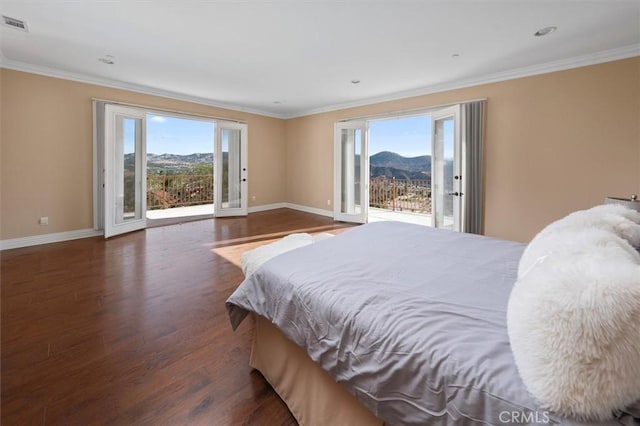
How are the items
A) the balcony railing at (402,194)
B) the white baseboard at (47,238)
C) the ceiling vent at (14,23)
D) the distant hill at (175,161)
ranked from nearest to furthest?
the ceiling vent at (14,23)
the white baseboard at (47,238)
the balcony railing at (402,194)
the distant hill at (175,161)

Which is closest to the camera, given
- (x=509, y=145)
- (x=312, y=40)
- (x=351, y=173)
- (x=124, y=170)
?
(x=312, y=40)

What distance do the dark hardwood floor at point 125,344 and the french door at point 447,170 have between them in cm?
349

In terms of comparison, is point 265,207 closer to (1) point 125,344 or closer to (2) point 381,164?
(2) point 381,164

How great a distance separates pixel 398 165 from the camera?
9836mm

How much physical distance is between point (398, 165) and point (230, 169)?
5668 mm

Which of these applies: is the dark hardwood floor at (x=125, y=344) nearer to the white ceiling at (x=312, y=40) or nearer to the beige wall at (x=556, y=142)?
the white ceiling at (x=312, y=40)

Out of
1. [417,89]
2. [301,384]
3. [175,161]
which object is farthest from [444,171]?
[175,161]

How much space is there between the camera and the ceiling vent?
289 cm

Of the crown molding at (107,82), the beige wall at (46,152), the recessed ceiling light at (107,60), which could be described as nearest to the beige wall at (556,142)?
the crown molding at (107,82)

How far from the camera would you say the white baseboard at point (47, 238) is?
4205mm

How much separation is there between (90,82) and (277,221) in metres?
4.03

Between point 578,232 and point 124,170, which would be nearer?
point 578,232

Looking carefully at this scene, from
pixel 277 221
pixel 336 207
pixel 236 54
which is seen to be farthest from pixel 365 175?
pixel 236 54

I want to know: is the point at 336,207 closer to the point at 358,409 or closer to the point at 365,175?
the point at 365,175
